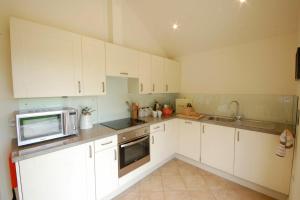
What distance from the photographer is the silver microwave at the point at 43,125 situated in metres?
1.33

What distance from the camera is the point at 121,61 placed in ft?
Result: 6.98

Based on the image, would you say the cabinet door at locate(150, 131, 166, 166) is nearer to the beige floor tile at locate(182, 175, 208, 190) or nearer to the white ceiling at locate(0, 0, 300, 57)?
the beige floor tile at locate(182, 175, 208, 190)

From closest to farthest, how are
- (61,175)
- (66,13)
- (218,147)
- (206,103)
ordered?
(61,175)
(66,13)
(218,147)
(206,103)

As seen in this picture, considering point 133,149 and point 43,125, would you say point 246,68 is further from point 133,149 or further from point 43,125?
point 43,125

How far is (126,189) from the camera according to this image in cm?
206

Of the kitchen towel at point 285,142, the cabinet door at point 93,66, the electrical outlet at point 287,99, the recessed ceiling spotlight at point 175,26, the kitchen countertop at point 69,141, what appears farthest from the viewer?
the recessed ceiling spotlight at point 175,26

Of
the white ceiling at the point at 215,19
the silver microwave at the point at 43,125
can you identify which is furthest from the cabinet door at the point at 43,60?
the white ceiling at the point at 215,19

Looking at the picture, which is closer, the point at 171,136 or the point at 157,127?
the point at 157,127

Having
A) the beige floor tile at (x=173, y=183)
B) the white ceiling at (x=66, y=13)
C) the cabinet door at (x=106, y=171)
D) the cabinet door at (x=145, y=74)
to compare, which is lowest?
the beige floor tile at (x=173, y=183)

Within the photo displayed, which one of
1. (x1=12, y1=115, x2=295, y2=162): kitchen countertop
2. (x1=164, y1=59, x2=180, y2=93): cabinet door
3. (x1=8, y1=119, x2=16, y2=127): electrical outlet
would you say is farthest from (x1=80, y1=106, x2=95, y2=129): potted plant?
(x1=164, y1=59, x2=180, y2=93): cabinet door

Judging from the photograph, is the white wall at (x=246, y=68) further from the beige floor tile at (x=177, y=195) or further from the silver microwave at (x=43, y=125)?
the silver microwave at (x=43, y=125)

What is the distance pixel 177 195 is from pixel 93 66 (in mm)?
2074

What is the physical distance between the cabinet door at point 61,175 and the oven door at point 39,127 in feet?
0.74

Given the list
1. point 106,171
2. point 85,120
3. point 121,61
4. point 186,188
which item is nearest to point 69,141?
point 85,120
